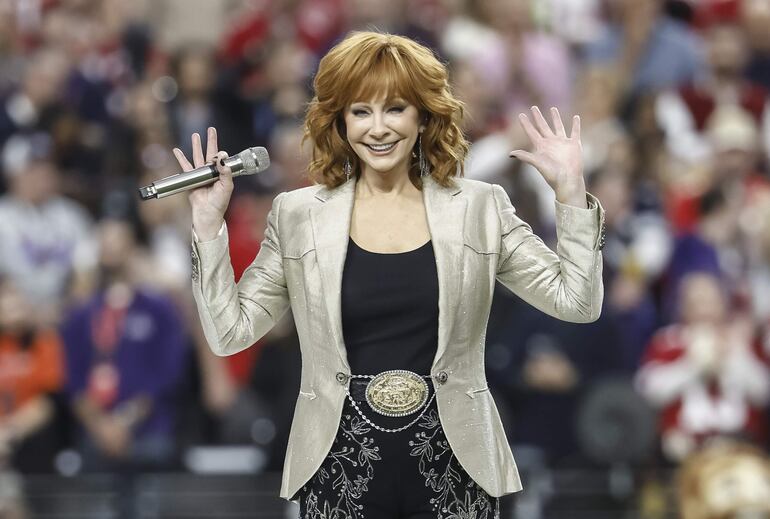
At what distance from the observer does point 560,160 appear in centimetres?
385

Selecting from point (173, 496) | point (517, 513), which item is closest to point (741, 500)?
point (517, 513)

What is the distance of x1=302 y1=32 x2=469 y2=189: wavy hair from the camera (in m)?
3.81

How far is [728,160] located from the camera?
29.5 feet

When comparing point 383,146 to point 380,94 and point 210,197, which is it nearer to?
point 380,94

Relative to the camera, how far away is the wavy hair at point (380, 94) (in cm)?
381

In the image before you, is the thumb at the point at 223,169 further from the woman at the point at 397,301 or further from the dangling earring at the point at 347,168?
the dangling earring at the point at 347,168

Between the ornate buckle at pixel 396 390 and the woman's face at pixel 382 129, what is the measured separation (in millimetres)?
505

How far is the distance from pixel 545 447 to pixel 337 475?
406 centimetres

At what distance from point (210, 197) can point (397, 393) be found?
0.65m

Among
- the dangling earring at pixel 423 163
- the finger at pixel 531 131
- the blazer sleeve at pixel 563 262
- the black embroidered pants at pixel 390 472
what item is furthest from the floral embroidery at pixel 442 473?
the finger at pixel 531 131

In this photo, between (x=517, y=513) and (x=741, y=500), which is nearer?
(x=741, y=500)

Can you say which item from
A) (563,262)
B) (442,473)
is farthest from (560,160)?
(442,473)

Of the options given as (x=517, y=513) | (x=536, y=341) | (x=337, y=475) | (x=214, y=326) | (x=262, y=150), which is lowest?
(x=517, y=513)

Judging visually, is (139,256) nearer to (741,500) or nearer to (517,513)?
(517,513)
